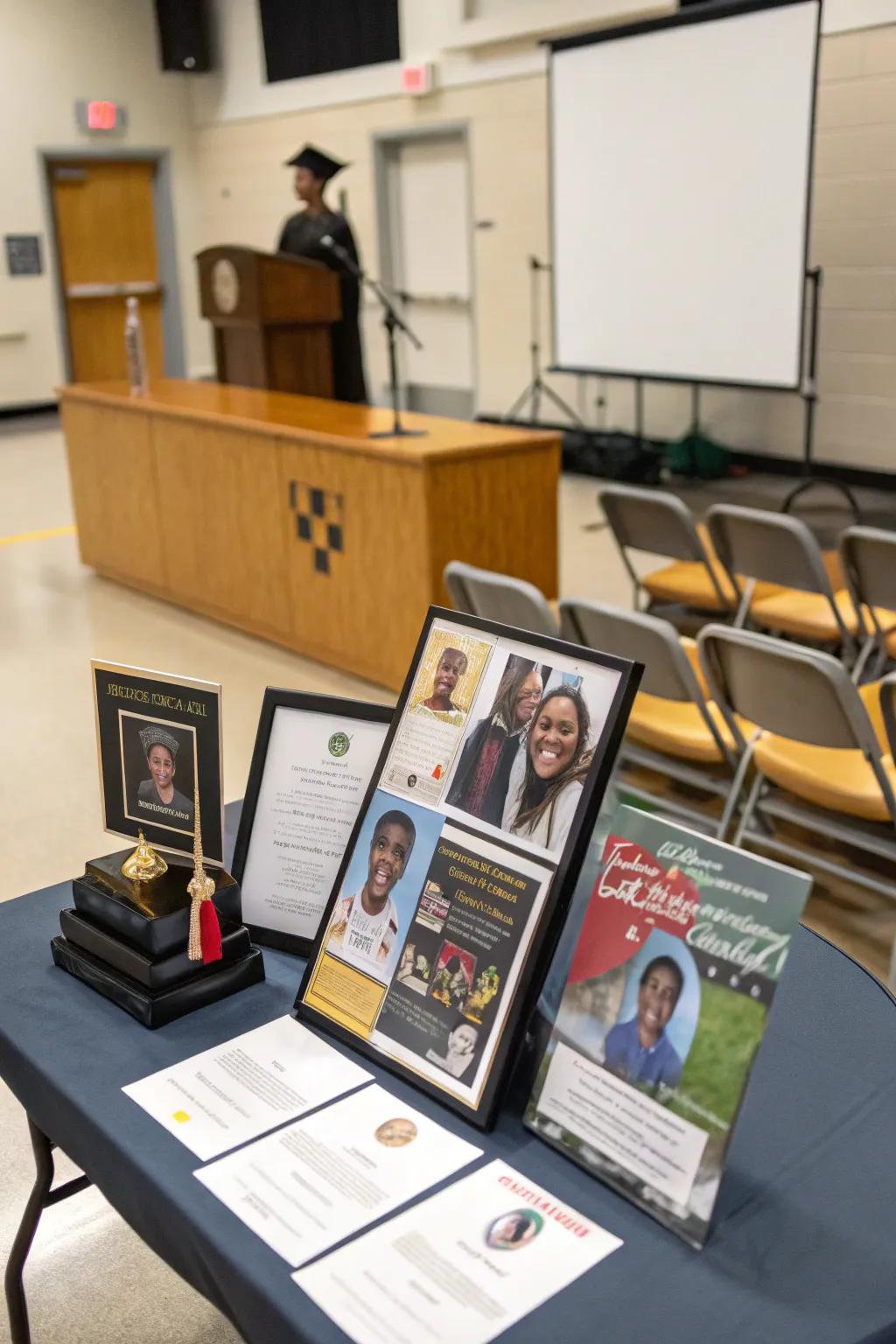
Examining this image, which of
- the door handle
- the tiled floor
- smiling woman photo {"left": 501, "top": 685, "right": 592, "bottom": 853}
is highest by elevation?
the door handle

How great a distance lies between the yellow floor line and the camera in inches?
285

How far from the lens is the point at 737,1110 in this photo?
3.20ft

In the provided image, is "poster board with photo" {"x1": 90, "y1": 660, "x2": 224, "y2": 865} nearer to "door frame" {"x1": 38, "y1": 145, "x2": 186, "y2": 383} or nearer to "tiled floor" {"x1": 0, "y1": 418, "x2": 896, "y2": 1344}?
"tiled floor" {"x1": 0, "y1": 418, "x2": 896, "y2": 1344}

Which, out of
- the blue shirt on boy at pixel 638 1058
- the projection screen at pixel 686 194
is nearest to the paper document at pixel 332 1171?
the blue shirt on boy at pixel 638 1058

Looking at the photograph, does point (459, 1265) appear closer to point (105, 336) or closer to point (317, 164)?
point (317, 164)

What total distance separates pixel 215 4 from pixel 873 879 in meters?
11.2

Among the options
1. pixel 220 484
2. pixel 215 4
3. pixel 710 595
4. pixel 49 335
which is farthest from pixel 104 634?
pixel 215 4

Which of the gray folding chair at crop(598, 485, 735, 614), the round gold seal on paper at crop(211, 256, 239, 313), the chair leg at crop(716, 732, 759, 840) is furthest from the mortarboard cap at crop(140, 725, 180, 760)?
the round gold seal on paper at crop(211, 256, 239, 313)

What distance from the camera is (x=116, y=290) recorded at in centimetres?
1206

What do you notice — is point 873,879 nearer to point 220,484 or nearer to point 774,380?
point 220,484

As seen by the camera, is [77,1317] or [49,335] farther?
[49,335]

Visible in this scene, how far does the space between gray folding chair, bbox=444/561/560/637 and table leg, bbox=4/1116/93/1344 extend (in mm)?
1764

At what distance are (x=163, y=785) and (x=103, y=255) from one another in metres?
11.7

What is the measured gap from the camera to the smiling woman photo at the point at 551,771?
1.13m
